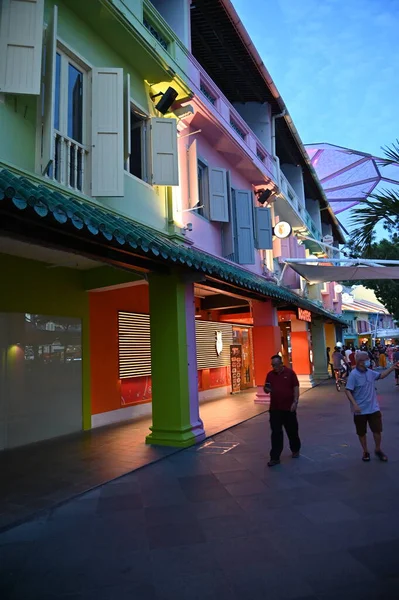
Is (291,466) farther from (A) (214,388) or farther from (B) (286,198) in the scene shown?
(B) (286,198)

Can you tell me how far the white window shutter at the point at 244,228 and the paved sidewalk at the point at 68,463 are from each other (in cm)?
470

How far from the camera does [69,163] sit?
6.93 meters

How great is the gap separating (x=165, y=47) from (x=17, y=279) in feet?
19.8

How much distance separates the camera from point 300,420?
10609mm

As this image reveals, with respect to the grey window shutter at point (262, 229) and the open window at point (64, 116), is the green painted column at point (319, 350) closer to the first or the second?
the grey window shutter at point (262, 229)

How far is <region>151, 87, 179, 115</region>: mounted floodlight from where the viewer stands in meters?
8.84

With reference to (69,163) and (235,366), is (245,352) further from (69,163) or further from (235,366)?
(69,163)

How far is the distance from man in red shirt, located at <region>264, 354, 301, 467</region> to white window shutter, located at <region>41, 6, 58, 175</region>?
4652 millimetres

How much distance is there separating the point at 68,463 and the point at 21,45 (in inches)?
245

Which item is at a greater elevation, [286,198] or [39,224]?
[286,198]

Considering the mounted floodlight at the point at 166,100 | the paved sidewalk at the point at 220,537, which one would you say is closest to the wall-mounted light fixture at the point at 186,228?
the mounted floodlight at the point at 166,100

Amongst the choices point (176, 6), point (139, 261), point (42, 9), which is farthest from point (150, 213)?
point (176, 6)

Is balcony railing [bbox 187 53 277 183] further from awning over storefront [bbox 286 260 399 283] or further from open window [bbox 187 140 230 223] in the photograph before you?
awning over storefront [bbox 286 260 399 283]

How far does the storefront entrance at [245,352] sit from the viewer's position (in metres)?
17.6
